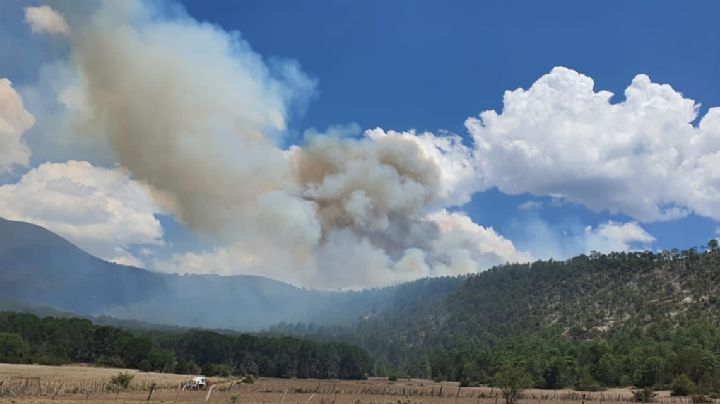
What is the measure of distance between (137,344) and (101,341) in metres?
17.0

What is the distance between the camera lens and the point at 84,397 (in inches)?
2933

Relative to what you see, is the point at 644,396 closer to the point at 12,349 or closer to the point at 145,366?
the point at 145,366

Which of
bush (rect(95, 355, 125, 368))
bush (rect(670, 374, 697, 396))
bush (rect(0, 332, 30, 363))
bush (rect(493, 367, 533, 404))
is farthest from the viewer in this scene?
bush (rect(95, 355, 125, 368))

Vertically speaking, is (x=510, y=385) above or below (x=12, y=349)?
above

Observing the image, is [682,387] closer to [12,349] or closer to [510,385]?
[510,385]

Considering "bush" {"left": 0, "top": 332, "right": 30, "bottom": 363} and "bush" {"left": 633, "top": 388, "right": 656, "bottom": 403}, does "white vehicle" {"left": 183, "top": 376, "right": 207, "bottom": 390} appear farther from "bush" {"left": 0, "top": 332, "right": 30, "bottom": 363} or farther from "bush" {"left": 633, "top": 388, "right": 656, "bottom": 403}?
"bush" {"left": 0, "top": 332, "right": 30, "bottom": 363}

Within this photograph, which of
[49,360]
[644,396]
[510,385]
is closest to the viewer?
[510,385]

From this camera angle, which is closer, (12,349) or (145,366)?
(12,349)

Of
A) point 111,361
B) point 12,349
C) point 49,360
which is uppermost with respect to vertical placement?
point 12,349

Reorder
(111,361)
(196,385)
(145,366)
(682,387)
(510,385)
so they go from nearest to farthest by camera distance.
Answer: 1. (510,385)
2. (196,385)
3. (682,387)
4. (145,366)
5. (111,361)

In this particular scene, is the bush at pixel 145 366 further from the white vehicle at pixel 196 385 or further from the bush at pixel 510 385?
the bush at pixel 510 385

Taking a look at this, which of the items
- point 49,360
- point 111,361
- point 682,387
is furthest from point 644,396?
point 49,360

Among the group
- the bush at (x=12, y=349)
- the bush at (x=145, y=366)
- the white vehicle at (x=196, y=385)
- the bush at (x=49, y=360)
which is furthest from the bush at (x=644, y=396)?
the bush at (x=12, y=349)

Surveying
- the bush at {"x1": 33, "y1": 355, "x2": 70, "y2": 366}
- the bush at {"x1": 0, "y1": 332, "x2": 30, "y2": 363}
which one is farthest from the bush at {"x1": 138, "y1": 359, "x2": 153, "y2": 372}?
the bush at {"x1": 0, "y1": 332, "x2": 30, "y2": 363}
